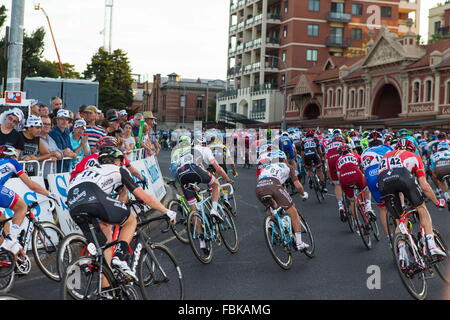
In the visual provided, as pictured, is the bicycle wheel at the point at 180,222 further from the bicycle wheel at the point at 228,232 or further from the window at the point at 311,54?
the window at the point at 311,54

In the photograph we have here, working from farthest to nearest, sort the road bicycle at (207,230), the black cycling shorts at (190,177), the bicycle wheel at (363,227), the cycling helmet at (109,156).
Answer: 1. the bicycle wheel at (363,227)
2. the black cycling shorts at (190,177)
3. the road bicycle at (207,230)
4. the cycling helmet at (109,156)

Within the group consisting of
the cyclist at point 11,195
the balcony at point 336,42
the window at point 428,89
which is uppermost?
the balcony at point 336,42

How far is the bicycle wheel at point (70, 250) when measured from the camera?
6523mm

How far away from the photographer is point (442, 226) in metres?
12.4

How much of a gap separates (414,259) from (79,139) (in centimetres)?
734

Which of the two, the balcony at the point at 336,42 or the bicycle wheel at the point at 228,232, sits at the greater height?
the balcony at the point at 336,42

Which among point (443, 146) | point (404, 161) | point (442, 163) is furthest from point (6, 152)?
point (443, 146)

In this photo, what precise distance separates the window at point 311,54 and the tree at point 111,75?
64.9 feet

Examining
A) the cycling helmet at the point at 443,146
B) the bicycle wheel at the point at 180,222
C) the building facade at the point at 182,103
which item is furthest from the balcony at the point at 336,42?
the bicycle wheel at the point at 180,222

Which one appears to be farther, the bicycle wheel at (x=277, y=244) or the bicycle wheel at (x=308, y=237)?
the bicycle wheel at (x=308, y=237)

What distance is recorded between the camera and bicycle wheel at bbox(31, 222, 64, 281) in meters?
7.52

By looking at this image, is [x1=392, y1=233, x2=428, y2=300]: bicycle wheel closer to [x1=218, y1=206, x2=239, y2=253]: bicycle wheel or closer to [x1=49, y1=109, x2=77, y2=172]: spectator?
[x1=218, y1=206, x2=239, y2=253]: bicycle wheel

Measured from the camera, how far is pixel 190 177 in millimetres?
9820

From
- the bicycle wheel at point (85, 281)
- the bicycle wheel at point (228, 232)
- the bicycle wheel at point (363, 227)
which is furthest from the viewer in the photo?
the bicycle wheel at point (363, 227)
